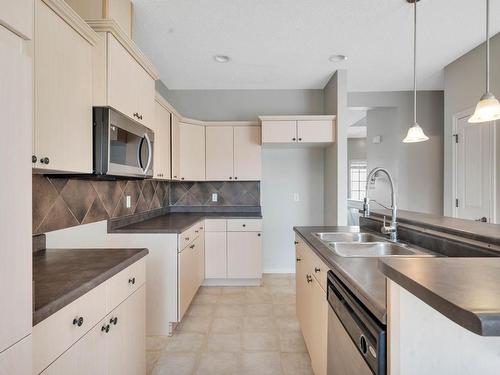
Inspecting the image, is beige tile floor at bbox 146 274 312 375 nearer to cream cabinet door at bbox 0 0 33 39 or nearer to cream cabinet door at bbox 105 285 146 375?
cream cabinet door at bbox 105 285 146 375

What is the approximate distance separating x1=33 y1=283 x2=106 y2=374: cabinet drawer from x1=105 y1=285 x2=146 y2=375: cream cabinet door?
11cm

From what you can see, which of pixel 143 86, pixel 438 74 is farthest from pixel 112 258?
pixel 438 74

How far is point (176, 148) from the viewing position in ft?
10.8

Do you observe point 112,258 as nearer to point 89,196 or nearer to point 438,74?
point 89,196

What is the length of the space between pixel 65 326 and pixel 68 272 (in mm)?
292

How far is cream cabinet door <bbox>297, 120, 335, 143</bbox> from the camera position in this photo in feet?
10.9

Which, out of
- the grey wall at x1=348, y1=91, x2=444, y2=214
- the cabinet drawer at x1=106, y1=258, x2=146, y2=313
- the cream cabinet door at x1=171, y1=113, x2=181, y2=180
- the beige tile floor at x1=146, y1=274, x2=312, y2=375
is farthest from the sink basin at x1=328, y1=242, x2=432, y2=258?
the grey wall at x1=348, y1=91, x2=444, y2=214

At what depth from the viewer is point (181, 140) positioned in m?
3.43

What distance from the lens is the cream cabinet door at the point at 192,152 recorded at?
11.3 feet

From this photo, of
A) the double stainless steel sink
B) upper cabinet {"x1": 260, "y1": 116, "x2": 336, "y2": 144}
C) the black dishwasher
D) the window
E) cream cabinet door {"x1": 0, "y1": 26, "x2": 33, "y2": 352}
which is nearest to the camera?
cream cabinet door {"x1": 0, "y1": 26, "x2": 33, "y2": 352}

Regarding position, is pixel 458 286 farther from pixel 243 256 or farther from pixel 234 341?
pixel 243 256

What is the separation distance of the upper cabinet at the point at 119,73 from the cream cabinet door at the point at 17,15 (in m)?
0.85

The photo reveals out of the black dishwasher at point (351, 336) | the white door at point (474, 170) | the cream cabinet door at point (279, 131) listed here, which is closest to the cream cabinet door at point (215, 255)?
the cream cabinet door at point (279, 131)

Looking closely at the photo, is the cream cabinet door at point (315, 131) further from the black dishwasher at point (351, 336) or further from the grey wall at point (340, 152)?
the black dishwasher at point (351, 336)
